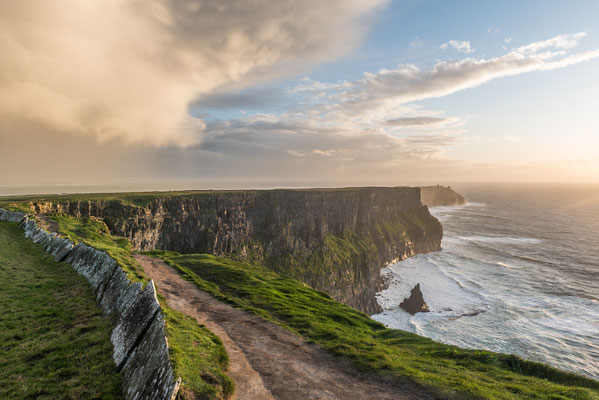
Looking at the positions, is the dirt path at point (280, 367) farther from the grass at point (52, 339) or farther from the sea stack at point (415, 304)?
the sea stack at point (415, 304)

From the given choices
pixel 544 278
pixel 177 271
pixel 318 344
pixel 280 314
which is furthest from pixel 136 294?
pixel 544 278

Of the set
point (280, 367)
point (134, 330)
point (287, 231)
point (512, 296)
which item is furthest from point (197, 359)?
point (512, 296)

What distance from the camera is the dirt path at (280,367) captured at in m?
14.7

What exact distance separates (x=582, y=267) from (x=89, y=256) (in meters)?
151

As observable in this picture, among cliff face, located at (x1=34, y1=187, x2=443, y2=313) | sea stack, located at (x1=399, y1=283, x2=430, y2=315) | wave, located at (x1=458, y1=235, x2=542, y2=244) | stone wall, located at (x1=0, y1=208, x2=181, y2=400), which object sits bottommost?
sea stack, located at (x1=399, y1=283, x2=430, y2=315)

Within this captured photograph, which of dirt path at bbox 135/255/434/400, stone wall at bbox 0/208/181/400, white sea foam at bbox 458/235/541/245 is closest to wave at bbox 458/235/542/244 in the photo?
white sea foam at bbox 458/235/541/245

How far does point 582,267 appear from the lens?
102 metres

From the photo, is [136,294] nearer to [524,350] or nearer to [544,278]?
[524,350]

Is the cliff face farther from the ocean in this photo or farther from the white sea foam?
the white sea foam

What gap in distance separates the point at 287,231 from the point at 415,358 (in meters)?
82.4

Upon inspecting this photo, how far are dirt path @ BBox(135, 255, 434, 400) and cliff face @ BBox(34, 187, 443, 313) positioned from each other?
180 feet

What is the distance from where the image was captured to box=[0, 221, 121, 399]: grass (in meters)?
11.1

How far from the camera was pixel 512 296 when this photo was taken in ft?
264

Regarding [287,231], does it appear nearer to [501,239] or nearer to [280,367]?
[280,367]
